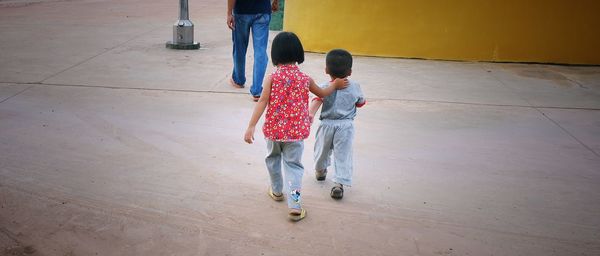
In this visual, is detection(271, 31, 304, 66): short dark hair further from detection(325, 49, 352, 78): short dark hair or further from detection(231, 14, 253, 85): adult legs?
detection(231, 14, 253, 85): adult legs

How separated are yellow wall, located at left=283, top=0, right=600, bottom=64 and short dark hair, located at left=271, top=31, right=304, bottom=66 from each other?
202 inches

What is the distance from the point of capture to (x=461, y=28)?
823cm

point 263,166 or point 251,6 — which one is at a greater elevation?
point 251,6

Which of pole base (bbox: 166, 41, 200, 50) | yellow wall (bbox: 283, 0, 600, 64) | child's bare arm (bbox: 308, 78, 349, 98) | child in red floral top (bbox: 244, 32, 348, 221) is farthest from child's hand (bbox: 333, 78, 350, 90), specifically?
pole base (bbox: 166, 41, 200, 50)

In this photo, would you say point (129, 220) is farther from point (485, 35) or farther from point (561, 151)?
point (485, 35)

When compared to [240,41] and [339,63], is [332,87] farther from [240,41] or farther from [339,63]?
[240,41]

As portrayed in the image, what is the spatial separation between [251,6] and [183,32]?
2686mm

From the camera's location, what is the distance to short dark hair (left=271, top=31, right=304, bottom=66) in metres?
3.37

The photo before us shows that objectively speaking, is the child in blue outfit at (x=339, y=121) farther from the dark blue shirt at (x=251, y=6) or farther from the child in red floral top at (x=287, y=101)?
the dark blue shirt at (x=251, y=6)

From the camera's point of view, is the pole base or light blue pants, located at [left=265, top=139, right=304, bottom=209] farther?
the pole base

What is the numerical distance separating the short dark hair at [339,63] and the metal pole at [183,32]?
209 inches

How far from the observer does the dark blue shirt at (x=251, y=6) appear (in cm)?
607

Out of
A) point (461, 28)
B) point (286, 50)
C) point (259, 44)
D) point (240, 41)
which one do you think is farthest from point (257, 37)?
point (461, 28)

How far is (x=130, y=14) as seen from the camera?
12117 mm
